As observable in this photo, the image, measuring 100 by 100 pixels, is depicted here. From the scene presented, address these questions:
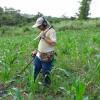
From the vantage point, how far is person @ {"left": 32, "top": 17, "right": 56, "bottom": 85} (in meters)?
6.63

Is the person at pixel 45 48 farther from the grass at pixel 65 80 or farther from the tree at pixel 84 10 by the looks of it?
the tree at pixel 84 10

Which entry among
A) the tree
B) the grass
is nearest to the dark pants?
the grass

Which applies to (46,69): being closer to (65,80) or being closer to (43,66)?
(43,66)

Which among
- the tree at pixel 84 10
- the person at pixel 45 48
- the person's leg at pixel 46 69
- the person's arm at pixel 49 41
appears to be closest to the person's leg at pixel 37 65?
the person at pixel 45 48

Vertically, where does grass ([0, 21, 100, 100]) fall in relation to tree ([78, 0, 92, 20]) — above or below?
above

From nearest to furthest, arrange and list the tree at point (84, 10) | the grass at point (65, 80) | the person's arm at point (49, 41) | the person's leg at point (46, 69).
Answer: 1. the grass at point (65, 80)
2. the person's arm at point (49, 41)
3. the person's leg at point (46, 69)
4. the tree at point (84, 10)

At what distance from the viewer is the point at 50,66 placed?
22.7ft

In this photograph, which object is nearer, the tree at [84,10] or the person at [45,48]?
the person at [45,48]

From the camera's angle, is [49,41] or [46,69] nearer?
[49,41]

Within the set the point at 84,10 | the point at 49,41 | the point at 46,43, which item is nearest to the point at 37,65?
the point at 46,43

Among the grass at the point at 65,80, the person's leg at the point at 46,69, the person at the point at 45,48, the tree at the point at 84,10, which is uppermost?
the person at the point at 45,48

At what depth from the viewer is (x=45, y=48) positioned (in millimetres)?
6789

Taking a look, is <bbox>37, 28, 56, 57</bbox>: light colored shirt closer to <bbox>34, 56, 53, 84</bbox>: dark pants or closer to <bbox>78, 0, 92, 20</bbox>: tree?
<bbox>34, 56, 53, 84</bbox>: dark pants

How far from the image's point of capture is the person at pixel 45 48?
6629mm
